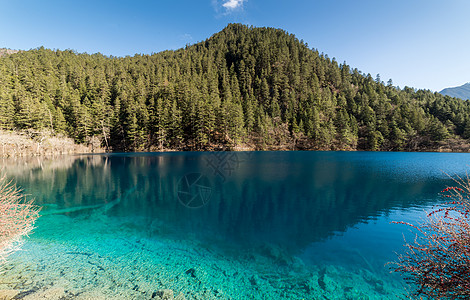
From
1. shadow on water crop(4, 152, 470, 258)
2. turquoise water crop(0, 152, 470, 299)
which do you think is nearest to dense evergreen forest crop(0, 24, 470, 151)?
shadow on water crop(4, 152, 470, 258)

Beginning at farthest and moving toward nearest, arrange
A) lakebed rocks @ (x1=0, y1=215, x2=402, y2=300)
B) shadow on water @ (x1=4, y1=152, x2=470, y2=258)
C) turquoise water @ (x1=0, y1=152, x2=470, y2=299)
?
shadow on water @ (x1=4, y1=152, x2=470, y2=258)
turquoise water @ (x1=0, y1=152, x2=470, y2=299)
lakebed rocks @ (x1=0, y1=215, x2=402, y2=300)

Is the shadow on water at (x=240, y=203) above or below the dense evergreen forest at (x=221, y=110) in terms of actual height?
below

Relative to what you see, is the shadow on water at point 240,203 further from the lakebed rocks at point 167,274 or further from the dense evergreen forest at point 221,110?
the dense evergreen forest at point 221,110

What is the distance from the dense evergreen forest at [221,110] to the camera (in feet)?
252

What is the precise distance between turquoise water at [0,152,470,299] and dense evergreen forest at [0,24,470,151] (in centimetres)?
6281

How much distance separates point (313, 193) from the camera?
20078 mm

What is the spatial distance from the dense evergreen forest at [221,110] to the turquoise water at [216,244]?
6281 cm

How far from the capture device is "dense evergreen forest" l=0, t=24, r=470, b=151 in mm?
76938

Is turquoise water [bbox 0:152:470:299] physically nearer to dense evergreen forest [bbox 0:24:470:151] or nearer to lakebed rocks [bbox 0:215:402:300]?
lakebed rocks [bbox 0:215:402:300]

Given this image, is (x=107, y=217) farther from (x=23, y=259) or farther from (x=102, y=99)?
(x=102, y=99)

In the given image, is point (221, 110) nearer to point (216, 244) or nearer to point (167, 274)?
point (216, 244)

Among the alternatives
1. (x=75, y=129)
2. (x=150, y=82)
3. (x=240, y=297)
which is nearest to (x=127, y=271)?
(x=240, y=297)

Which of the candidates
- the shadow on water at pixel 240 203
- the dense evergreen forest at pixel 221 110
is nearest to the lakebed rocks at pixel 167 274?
the shadow on water at pixel 240 203

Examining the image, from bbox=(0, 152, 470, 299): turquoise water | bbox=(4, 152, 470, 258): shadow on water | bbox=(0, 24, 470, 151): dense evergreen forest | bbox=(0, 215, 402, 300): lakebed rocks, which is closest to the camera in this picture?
bbox=(0, 215, 402, 300): lakebed rocks
